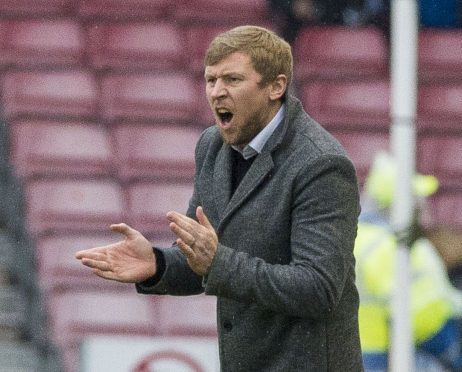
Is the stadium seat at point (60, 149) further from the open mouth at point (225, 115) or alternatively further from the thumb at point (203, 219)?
the thumb at point (203, 219)

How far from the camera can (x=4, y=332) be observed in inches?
219

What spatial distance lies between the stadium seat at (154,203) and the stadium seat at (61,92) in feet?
1.14

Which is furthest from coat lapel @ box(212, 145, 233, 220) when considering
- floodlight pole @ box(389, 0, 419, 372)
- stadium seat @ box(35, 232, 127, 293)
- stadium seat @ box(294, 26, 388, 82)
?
stadium seat @ box(294, 26, 388, 82)

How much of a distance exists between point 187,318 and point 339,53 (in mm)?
1140

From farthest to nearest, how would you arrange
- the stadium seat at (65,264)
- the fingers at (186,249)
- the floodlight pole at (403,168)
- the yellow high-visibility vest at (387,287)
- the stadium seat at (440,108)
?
the stadium seat at (440,108)
the stadium seat at (65,264)
the yellow high-visibility vest at (387,287)
the floodlight pole at (403,168)
the fingers at (186,249)

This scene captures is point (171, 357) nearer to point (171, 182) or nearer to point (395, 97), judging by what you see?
point (171, 182)

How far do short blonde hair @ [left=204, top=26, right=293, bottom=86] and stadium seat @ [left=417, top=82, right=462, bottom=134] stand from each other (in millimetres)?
3119

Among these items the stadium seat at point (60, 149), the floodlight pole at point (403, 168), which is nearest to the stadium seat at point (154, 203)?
the stadium seat at point (60, 149)

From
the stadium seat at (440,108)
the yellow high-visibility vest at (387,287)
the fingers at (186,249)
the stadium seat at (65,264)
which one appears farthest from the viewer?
the stadium seat at (440,108)

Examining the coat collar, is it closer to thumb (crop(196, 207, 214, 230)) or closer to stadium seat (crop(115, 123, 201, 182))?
thumb (crop(196, 207, 214, 230))

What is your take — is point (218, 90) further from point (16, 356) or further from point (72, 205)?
point (16, 356)

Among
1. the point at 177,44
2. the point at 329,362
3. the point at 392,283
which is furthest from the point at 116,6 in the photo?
the point at 329,362

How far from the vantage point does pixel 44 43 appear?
5711 millimetres

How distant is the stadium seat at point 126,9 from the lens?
571cm
